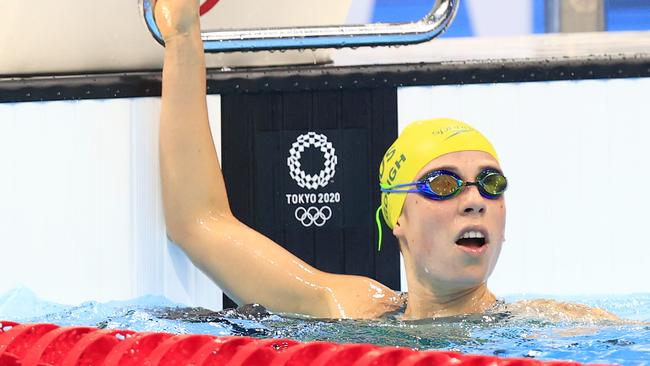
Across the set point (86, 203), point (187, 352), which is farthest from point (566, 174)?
point (187, 352)

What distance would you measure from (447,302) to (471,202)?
0.32m

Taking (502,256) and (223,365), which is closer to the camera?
(223,365)

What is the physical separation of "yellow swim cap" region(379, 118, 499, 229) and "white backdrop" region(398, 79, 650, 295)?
1.94 ft

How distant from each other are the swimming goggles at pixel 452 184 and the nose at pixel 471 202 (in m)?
0.01

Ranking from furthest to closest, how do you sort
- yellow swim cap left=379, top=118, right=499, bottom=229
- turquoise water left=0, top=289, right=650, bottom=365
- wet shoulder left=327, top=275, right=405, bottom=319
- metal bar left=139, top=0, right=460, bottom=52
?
metal bar left=139, top=0, right=460, bottom=52 → wet shoulder left=327, top=275, right=405, bottom=319 → yellow swim cap left=379, top=118, right=499, bottom=229 → turquoise water left=0, top=289, right=650, bottom=365

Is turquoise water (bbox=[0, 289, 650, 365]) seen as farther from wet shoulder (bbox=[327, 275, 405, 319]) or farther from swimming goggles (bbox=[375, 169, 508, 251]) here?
swimming goggles (bbox=[375, 169, 508, 251])

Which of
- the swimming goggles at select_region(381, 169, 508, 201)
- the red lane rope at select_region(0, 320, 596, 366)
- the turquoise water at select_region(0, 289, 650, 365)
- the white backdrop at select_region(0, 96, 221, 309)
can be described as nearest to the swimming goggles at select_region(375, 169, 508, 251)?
the swimming goggles at select_region(381, 169, 508, 201)

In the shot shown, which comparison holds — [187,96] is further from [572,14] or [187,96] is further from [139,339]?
[572,14]

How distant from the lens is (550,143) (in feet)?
11.4

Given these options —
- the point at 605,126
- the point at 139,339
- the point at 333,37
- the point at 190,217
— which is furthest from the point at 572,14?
the point at 139,339

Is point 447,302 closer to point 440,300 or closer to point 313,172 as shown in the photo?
point 440,300

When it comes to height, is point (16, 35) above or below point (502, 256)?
above

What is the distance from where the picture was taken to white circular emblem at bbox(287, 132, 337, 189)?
3494mm

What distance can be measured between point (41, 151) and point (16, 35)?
0.35m
